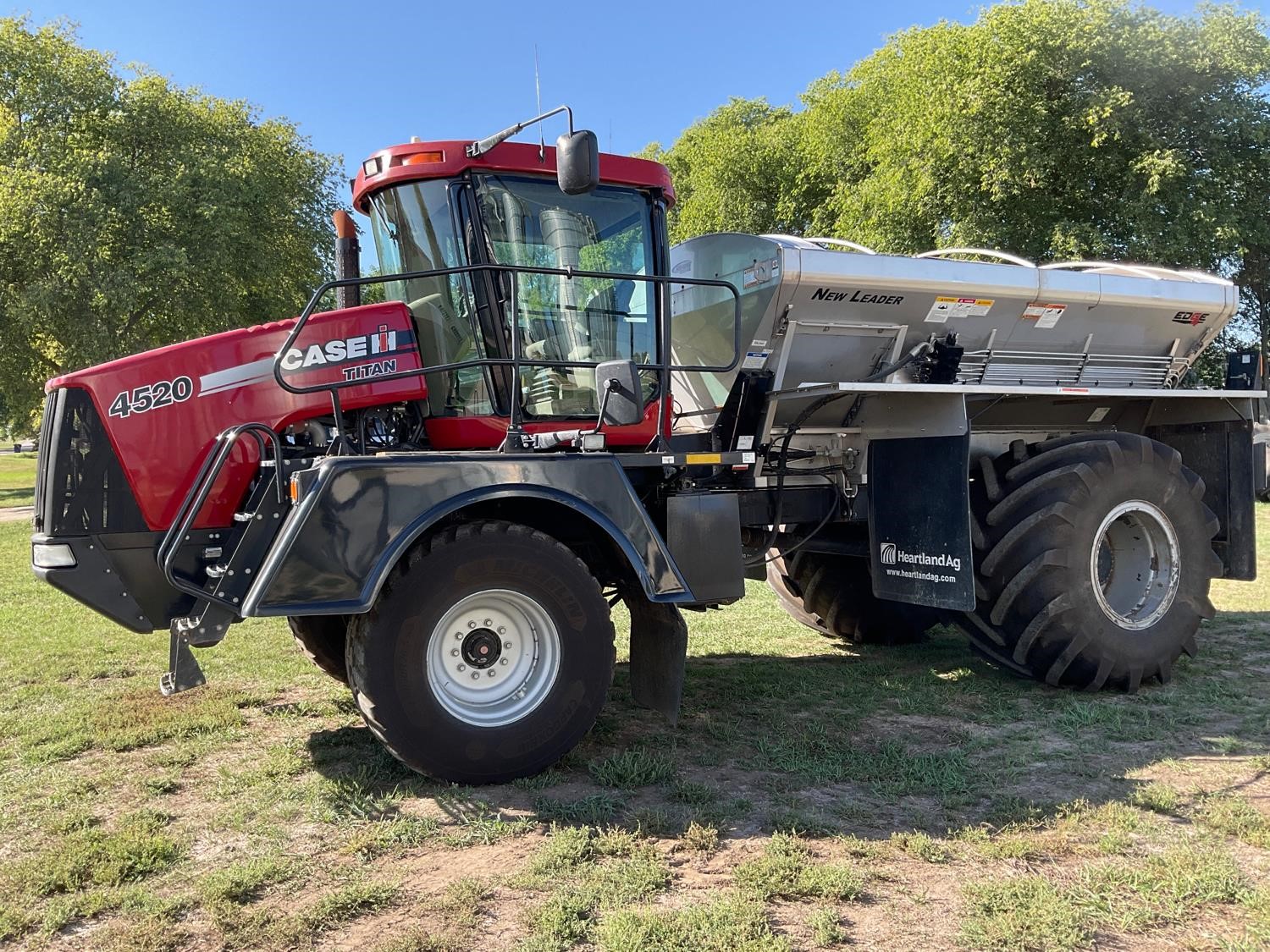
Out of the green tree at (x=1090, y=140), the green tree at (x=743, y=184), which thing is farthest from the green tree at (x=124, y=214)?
the green tree at (x=1090, y=140)

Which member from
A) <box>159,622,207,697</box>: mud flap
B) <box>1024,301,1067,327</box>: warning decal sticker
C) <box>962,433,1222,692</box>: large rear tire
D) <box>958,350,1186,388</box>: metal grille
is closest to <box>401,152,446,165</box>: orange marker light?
<box>159,622,207,697</box>: mud flap

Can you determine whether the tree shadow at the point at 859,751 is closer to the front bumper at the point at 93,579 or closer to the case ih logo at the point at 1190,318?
the front bumper at the point at 93,579

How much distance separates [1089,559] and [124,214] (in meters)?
20.2

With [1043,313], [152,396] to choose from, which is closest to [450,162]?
[152,396]

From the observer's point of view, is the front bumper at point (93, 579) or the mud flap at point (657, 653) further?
the mud flap at point (657, 653)

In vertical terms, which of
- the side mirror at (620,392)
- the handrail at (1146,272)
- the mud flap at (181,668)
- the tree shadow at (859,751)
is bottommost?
the tree shadow at (859,751)

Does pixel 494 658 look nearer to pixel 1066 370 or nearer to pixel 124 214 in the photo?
pixel 1066 370

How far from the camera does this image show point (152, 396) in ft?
13.4

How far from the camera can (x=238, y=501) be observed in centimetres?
418

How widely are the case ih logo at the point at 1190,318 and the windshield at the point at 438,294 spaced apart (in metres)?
4.95

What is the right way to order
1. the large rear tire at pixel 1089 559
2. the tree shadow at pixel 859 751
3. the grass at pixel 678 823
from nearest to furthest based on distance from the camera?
1. the grass at pixel 678 823
2. the tree shadow at pixel 859 751
3. the large rear tire at pixel 1089 559

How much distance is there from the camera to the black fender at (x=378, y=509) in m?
3.53

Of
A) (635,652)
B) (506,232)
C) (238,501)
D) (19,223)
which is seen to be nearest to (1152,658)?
(635,652)

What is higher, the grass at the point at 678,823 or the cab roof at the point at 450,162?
the cab roof at the point at 450,162
